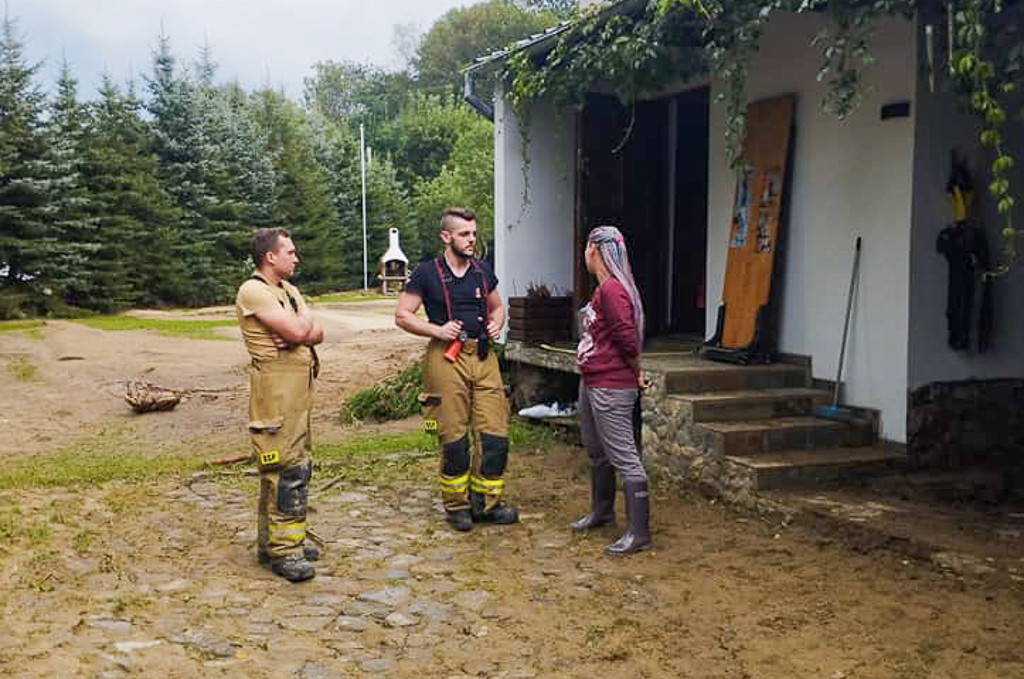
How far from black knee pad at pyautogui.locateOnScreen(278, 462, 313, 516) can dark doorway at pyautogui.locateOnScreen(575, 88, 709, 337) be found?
5.18m

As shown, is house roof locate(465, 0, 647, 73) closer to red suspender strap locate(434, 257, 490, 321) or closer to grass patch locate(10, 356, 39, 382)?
red suspender strap locate(434, 257, 490, 321)

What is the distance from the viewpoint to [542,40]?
7.97m

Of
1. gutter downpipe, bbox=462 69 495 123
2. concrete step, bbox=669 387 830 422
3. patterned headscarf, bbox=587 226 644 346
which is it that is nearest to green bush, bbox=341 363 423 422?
gutter downpipe, bbox=462 69 495 123

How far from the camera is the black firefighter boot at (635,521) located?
5.20 meters

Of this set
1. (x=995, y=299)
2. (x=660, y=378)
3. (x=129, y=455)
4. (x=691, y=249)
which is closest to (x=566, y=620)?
(x=660, y=378)

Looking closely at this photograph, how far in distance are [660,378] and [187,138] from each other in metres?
18.8

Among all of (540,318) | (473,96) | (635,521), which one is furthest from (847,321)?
(473,96)

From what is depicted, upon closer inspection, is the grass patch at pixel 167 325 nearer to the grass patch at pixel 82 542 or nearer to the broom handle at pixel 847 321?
the grass patch at pixel 82 542

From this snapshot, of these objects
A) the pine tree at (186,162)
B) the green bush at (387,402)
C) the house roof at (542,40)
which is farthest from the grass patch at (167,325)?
the house roof at (542,40)

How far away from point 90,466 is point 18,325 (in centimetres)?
1101

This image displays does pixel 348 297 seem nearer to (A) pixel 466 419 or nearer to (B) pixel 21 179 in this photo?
(B) pixel 21 179

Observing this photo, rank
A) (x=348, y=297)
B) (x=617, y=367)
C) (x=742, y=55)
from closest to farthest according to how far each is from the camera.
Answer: (x=617, y=367) < (x=742, y=55) < (x=348, y=297)

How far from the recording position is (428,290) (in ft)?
18.5

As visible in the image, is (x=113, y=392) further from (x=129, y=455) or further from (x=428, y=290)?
(x=428, y=290)
